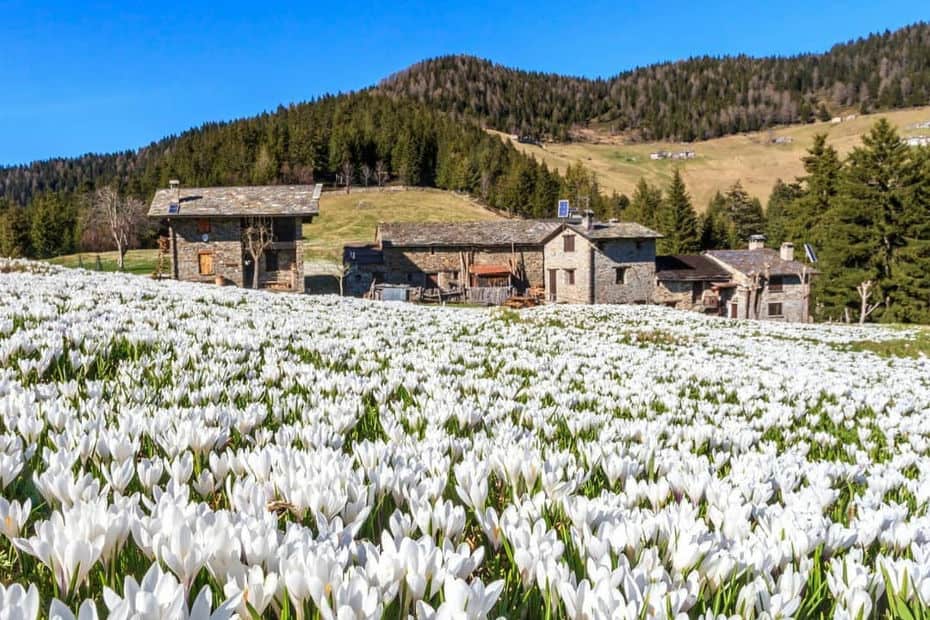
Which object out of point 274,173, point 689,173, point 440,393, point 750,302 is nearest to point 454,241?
point 750,302

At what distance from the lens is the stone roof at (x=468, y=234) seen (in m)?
56.8

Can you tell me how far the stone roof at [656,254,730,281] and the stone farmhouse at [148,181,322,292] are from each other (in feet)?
103

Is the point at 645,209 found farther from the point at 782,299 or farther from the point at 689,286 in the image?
the point at 689,286

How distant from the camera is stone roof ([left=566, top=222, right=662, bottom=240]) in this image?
52.1m

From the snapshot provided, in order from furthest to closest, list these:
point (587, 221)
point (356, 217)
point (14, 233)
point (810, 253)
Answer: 1. point (356, 217)
2. point (14, 233)
3. point (810, 253)
4. point (587, 221)

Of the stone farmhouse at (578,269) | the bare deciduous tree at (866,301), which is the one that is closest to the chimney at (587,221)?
the stone farmhouse at (578,269)

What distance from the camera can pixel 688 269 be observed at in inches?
2200

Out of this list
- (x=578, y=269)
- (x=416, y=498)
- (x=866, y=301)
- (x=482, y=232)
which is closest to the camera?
(x=416, y=498)

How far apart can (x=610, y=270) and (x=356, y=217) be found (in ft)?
185

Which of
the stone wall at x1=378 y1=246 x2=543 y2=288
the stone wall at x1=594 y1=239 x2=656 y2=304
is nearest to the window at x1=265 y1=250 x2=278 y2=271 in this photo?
the stone wall at x1=378 y1=246 x2=543 y2=288

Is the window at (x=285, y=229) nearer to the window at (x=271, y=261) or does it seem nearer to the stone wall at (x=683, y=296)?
the window at (x=271, y=261)

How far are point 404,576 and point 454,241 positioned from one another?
5604 centimetres

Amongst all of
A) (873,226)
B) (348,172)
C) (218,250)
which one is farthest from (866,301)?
(348,172)

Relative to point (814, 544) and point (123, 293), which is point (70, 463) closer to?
point (814, 544)
